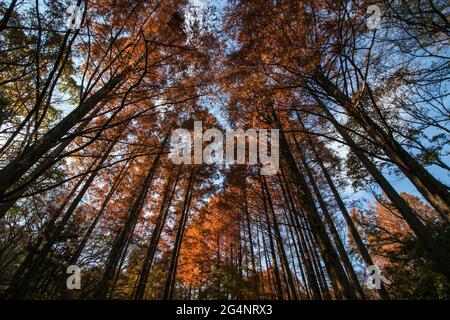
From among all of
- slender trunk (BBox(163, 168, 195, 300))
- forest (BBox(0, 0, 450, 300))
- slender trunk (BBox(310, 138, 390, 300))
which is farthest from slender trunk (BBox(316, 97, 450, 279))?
slender trunk (BBox(163, 168, 195, 300))

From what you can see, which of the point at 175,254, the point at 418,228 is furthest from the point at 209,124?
the point at 418,228

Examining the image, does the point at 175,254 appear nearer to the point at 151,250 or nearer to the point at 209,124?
the point at 151,250

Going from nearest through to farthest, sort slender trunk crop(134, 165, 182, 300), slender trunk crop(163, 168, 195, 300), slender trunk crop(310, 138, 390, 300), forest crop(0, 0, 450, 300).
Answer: forest crop(0, 0, 450, 300) → slender trunk crop(310, 138, 390, 300) → slender trunk crop(134, 165, 182, 300) → slender trunk crop(163, 168, 195, 300)

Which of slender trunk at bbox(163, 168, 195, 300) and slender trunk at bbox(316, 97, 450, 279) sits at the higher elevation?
slender trunk at bbox(163, 168, 195, 300)

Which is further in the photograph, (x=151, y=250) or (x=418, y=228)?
(x=151, y=250)

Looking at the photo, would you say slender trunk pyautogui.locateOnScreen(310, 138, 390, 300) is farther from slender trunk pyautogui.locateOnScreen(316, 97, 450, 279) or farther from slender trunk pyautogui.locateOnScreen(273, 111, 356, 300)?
Answer: slender trunk pyautogui.locateOnScreen(316, 97, 450, 279)

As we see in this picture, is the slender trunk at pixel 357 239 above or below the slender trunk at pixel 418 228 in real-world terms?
above

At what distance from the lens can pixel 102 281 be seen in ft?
18.6

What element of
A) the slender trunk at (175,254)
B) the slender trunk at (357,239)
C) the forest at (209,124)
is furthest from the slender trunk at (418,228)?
the slender trunk at (175,254)

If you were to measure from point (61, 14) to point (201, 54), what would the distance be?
2742 millimetres

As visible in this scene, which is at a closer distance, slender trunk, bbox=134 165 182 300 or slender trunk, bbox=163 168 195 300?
slender trunk, bbox=134 165 182 300

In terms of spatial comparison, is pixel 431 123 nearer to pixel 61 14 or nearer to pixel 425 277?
pixel 425 277

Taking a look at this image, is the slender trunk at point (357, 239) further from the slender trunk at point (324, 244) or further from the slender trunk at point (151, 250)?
the slender trunk at point (151, 250)
